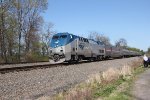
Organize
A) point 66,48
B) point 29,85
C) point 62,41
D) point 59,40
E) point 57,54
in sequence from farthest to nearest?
point 59,40
point 62,41
point 66,48
point 57,54
point 29,85

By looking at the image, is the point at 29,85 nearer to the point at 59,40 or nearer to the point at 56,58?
the point at 56,58

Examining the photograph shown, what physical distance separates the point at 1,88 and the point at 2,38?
44.2 m

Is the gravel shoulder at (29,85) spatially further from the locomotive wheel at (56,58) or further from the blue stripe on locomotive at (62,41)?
the blue stripe on locomotive at (62,41)

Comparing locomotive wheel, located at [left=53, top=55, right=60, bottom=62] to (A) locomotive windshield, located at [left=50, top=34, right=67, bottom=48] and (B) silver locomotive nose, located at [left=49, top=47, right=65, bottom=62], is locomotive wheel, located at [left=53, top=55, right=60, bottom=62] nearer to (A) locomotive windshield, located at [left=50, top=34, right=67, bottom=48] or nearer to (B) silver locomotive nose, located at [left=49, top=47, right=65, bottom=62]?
(B) silver locomotive nose, located at [left=49, top=47, right=65, bottom=62]

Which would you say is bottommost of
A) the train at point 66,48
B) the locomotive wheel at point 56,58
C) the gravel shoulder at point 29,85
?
the gravel shoulder at point 29,85

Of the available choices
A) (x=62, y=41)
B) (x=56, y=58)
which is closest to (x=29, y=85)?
(x=56, y=58)

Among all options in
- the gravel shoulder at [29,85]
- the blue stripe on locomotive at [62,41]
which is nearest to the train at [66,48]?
the blue stripe on locomotive at [62,41]

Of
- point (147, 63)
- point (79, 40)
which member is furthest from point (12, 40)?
point (147, 63)

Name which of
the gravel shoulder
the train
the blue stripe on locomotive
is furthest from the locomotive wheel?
the gravel shoulder

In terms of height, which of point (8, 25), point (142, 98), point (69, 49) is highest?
point (8, 25)

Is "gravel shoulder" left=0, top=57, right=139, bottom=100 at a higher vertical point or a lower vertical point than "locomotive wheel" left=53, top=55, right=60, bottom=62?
lower

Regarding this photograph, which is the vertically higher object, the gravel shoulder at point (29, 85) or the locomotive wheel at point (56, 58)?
the locomotive wheel at point (56, 58)

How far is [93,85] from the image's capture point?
60.4ft

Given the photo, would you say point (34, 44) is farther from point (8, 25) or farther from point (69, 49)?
point (69, 49)
